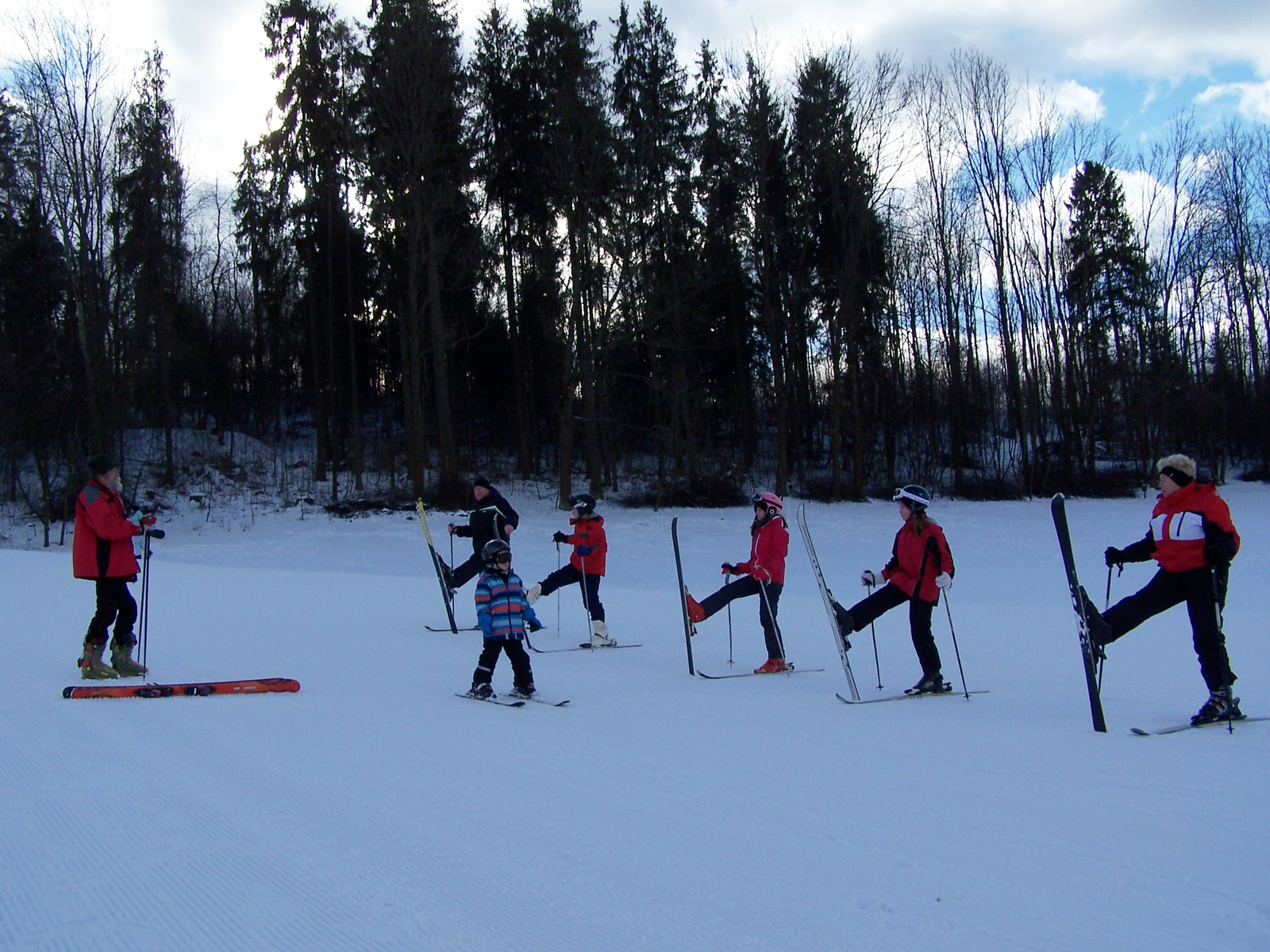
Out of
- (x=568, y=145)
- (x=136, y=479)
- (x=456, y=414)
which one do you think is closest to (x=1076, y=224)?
(x=568, y=145)

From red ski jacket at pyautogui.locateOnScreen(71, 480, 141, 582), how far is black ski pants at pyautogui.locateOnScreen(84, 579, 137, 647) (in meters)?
0.11

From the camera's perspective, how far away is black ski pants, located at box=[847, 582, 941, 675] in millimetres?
7035

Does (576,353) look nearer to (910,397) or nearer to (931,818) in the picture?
(910,397)

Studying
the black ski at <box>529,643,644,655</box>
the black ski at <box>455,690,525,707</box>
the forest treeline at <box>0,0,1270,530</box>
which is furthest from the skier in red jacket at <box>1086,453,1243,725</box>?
the forest treeline at <box>0,0,1270,530</box>

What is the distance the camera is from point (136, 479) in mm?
28438

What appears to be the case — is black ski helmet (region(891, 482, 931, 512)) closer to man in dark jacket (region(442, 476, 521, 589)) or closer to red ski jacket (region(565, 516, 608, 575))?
red ski jacket (region(565, 516, 608, 575))

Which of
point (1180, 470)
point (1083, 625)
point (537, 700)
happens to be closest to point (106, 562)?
point (537, 700)

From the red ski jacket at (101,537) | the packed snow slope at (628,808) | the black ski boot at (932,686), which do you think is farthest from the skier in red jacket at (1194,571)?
the red ski jacket at (101,537)

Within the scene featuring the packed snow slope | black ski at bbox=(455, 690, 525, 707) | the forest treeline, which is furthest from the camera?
the forest treeline

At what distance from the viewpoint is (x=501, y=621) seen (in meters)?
7.04

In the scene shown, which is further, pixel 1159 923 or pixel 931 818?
pixel 931 818

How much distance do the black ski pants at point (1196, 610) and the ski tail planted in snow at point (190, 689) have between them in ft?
18.9

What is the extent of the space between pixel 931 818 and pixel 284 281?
109 feet

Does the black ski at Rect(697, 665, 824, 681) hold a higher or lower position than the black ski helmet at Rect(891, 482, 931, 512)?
lower
